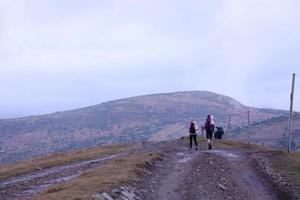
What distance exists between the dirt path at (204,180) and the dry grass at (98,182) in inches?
30.5

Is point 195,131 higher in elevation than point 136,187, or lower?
higher

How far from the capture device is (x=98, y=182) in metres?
20.8

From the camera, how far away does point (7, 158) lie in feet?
562

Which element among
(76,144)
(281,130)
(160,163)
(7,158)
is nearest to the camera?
(160,163)

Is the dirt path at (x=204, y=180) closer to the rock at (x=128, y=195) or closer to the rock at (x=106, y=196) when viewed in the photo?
the rock at (x=128, y=195)

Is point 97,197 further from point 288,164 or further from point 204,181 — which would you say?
point 288,164

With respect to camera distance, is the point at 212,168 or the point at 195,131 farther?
the point at 195,131

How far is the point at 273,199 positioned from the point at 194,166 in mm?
8350

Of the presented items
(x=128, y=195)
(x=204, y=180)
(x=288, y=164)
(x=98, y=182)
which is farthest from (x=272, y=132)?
(x=128, y=195)

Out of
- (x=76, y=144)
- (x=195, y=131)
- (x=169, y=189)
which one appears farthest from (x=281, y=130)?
(x=169, y=189)

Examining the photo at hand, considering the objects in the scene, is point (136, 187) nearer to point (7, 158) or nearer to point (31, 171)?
point (31, 171)

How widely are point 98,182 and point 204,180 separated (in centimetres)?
520

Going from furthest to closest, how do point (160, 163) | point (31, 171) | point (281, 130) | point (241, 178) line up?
point (281, 130), point (31, 171), point (160, 163), point (241, 178)

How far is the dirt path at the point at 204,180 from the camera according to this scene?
2064 centimetres
